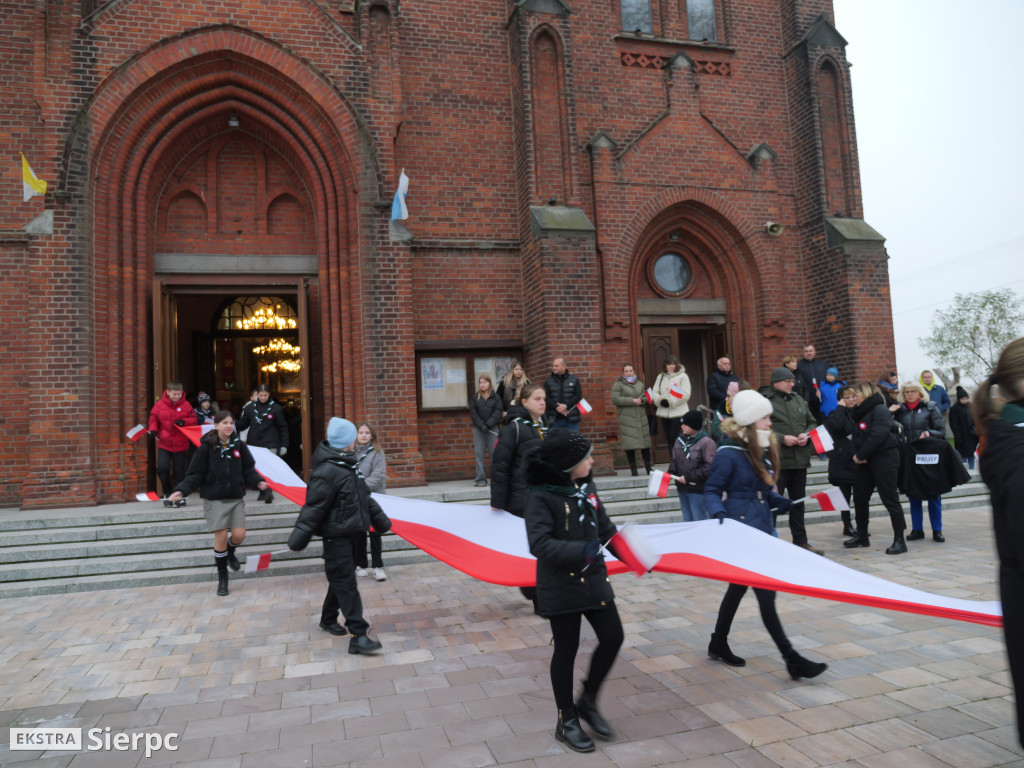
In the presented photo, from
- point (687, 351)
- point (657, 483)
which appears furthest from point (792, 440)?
point (687, 351)

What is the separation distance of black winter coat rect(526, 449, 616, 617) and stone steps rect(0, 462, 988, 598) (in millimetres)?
5192

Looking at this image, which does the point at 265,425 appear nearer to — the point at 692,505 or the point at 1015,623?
the point at 692,505

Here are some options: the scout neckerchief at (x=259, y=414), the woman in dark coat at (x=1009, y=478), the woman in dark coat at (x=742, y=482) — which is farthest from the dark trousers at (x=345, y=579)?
the scout neckerchief at (x=259, y=414)

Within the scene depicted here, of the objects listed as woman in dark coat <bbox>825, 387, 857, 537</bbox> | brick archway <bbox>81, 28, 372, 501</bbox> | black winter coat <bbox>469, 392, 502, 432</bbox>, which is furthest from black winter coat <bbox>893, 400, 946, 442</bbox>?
brick archway <bbox>81, 28, 372, 501</bbox>

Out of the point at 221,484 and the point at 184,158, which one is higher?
the point at 184,158

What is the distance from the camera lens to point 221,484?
7.31 meters

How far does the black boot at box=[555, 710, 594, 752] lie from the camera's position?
3.51 meters

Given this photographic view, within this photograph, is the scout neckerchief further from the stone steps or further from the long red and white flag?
the long red and white flag

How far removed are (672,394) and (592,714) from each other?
8229 millimetres

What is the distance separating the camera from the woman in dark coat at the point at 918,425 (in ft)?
27.6

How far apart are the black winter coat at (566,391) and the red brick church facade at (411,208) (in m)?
1.16

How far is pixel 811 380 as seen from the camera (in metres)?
12.7

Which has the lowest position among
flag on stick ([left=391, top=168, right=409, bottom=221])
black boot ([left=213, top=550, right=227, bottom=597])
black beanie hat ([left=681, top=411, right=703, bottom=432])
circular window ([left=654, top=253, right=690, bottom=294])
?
black boot ([left=213, top=550, right=227, bottom=597])

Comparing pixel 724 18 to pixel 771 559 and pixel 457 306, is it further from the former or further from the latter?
pixel 771 559
